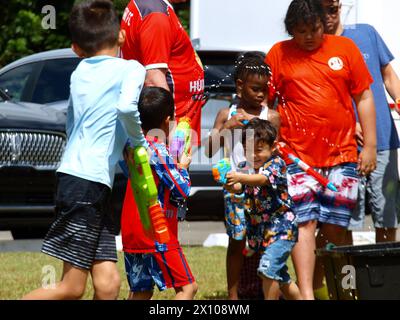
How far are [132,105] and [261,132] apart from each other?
4.41 feet

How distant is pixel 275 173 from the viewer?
20.8 feet

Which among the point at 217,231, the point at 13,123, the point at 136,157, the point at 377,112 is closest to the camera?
the point at 136,157

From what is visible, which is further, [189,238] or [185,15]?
[185,15]

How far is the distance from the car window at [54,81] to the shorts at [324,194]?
471 centimetres

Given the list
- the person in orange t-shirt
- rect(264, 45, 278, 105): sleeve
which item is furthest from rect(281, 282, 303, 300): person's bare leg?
rect(264, 45, 278, 105): sleeve

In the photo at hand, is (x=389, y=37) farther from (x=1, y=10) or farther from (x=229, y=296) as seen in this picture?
(x=1, y=10)

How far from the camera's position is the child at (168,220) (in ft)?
18.7

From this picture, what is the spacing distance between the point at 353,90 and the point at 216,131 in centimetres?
87

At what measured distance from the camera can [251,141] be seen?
6.38m

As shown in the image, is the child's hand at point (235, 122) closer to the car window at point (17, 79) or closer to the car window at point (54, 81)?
the car window at point (54, 81)

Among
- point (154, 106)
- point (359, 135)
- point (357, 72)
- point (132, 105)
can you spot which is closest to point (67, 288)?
point (132, 105)

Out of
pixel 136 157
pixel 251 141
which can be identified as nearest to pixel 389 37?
pixel 251 141

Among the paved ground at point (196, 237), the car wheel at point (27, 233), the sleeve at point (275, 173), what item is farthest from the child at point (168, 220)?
the car wheel at point (27, 233)

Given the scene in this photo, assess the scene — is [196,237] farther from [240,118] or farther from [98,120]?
[98,120]
